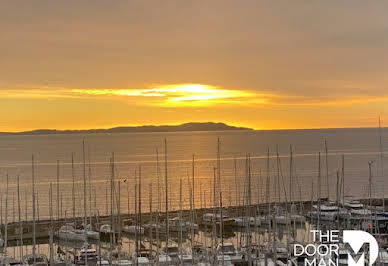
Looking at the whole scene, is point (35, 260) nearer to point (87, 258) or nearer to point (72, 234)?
point (87, 258)

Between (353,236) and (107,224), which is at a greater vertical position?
(353,236)

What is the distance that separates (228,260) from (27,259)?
8030mm

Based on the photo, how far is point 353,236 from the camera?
600 inches

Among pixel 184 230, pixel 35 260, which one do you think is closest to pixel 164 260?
pixel 35 260

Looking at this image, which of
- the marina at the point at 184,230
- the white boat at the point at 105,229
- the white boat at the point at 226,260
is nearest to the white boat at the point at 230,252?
the marina at the point at 184,230

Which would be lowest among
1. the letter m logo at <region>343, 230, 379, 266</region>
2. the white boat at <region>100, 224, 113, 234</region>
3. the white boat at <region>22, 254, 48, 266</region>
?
the white boat at <region>100, 224, 113, 234</region>

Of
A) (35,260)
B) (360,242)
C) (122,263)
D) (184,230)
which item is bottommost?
(184,230)

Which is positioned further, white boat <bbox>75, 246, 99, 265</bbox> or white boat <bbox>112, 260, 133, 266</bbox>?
white boat <bbox>75, 246, 99, 265</bbox>

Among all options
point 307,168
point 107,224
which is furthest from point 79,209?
point 307,168

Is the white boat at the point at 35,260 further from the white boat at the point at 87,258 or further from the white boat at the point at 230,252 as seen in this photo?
the white boat at the point at 230,252

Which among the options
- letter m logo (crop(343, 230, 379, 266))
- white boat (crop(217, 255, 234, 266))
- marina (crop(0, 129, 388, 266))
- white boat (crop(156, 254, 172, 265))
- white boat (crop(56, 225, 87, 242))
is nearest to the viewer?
letter m logo (crop(343, 230, 379, 266))

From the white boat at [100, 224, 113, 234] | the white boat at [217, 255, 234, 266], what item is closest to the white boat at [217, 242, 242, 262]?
the white boat at [217, 255, 234, 266]

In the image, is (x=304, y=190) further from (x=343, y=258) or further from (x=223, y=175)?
(x=343, y=258)

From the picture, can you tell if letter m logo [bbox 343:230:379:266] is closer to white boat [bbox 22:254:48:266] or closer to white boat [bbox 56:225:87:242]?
white boat [bbox 22:254:48:266]
